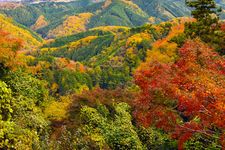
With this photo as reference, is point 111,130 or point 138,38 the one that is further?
point 138,38

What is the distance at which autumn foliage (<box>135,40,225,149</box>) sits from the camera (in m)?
17.5

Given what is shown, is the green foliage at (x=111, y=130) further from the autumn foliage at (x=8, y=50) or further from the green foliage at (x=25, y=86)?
the autumn foliage at (x=8, y=50)

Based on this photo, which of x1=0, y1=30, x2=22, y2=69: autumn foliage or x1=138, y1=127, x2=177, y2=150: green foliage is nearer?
x1=0, y1=30, x2=22, y2=69: autumn foliage

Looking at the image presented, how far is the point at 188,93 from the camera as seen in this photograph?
18.0 meters

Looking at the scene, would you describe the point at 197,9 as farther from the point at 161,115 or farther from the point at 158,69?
the point at 161,115

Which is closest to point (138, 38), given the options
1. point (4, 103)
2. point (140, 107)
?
point (140, 107)

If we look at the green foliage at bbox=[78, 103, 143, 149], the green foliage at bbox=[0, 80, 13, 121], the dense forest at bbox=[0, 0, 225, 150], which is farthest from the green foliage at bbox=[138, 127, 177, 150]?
the green foliage at bbox=[0, 80, 13, 121]

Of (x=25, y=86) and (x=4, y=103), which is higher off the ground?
(x=4, y=103)

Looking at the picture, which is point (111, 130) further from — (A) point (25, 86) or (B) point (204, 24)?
(B) point (204, 24)

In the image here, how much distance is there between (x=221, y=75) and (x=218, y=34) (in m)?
16.5

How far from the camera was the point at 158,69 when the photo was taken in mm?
24094

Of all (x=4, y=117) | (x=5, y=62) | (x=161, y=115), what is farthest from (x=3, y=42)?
(x=161, y=115)

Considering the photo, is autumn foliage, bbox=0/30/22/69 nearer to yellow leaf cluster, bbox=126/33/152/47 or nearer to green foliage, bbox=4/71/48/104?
green foliage, bbox=4/71/48/104

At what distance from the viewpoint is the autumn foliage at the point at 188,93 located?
57.4ft
